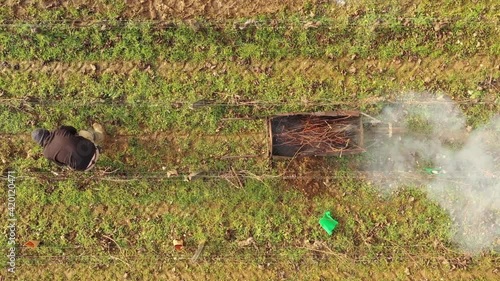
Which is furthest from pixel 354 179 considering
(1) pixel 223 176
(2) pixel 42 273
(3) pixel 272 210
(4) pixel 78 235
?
(2) pixel 42 273

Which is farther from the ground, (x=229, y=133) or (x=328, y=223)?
(x=229, y=133)

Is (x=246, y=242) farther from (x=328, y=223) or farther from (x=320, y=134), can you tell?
(x=320, y=134)

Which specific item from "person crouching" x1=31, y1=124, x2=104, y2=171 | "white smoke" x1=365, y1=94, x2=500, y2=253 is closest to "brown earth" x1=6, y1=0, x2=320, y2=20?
"person crouching" x1=31, y1=124, x2=104, y2=171

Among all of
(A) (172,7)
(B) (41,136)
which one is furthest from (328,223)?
(B) (41,136)

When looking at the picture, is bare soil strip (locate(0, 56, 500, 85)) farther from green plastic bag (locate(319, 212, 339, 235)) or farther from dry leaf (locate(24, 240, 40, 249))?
dry leaf (locate(24, 240, 40, 249))

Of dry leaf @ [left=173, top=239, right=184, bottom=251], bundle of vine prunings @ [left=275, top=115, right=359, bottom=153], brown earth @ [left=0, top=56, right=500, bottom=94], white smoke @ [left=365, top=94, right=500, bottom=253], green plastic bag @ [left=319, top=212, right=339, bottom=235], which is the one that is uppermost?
brown earth @ [left=0, top=56, right=500, bottom=94]

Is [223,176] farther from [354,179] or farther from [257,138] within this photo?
[354,179]

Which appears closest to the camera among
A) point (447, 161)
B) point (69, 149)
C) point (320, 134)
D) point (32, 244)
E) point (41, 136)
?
point (69, 149)
